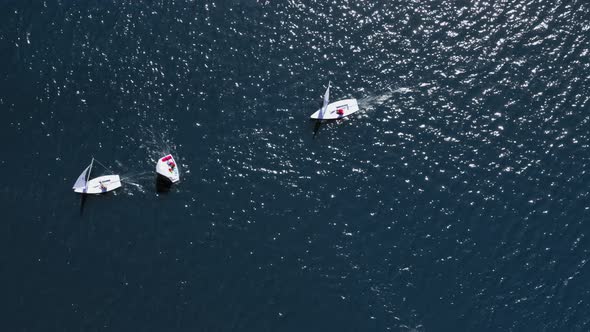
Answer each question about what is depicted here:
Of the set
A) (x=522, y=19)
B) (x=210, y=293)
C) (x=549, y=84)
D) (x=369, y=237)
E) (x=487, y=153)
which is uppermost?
(x=522, y=19)

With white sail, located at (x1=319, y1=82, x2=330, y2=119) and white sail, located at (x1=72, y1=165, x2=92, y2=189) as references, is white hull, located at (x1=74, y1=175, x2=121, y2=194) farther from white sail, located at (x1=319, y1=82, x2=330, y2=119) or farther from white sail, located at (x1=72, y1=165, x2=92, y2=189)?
white sail, located at (x1=319, y1=82, x2=330, y2=119)

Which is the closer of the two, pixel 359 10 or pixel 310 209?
pixel 310 209

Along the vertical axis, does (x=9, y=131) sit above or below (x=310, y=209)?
above

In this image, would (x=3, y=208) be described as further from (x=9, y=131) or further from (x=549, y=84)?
(x=549, y=84)

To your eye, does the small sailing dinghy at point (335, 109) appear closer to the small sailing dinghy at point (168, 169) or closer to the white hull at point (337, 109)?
the white hull at point (337, 109)

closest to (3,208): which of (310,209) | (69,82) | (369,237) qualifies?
(69,82)

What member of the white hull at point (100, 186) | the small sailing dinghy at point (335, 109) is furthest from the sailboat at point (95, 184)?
the small sailing dinghy at point (335, 109)

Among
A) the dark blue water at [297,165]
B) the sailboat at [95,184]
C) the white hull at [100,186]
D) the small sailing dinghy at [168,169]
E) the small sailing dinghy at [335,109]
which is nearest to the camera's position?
the dark blue water at [297,165]
